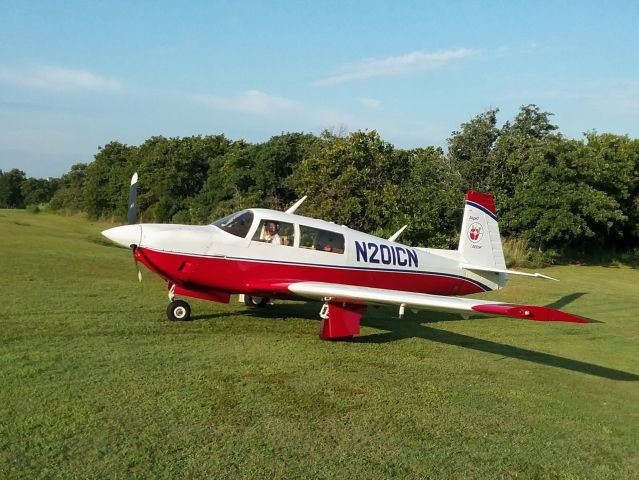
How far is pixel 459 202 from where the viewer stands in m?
24.6

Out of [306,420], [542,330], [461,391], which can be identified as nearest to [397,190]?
[542,330]

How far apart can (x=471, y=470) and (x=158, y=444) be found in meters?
2.52

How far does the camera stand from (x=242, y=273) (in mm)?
9008

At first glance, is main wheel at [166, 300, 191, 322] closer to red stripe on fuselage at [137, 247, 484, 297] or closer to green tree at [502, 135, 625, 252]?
red stripe on fuselage at [137, 247, 484, 297]

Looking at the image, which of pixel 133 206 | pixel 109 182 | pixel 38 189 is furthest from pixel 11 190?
pixel 133 206

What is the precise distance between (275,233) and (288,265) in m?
0.60

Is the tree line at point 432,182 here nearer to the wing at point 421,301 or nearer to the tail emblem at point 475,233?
the tail emblem at point 475,233

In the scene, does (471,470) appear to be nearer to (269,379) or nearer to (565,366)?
(269,379)

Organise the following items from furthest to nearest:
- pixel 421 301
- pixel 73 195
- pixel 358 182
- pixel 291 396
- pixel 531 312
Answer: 1. pixel 73 195
2. pixel 358 182
3. pixel 421 301
4. pixel 531 312
5. pixel 291 396

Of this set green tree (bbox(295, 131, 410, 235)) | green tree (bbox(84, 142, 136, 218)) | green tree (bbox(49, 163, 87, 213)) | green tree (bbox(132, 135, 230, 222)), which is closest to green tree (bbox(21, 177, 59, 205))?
green tree (bbox(49, 163, 87, 213))

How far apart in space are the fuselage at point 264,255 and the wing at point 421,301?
2.06ft

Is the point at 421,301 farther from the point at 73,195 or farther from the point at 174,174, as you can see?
the point at 73,195

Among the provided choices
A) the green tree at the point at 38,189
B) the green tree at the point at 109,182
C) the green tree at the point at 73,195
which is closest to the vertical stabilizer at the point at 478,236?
the green tree at the point at 109,182

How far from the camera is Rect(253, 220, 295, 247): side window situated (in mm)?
9156
